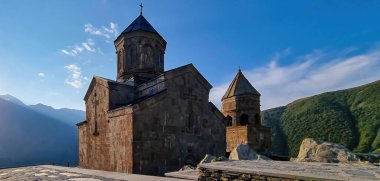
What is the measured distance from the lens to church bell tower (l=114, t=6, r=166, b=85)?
42.7ft

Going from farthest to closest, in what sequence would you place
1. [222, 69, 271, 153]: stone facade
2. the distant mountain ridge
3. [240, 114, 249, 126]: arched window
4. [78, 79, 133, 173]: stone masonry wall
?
the distant mountain ridge → [240, 114, 249, 126]: arched window → [222, 69, 271, 153]: stone facade → [78, 79, 133, 173]: stone masonry wall

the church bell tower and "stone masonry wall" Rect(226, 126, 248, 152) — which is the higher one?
the church bell tower

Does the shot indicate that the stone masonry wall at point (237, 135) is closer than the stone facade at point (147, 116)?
No

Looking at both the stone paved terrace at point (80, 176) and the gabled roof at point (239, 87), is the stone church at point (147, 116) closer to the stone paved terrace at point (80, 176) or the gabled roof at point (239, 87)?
the stone paved terrace at point (80, 176)

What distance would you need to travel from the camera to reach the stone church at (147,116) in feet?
30.0

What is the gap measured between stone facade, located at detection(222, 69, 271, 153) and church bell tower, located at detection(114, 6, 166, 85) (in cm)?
568

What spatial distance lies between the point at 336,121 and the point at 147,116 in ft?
115

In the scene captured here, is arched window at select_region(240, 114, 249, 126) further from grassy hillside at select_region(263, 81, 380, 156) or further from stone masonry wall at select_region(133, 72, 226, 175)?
grassy hillside at select_region(263, 81, 380, 156)

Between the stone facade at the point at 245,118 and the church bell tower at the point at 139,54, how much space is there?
568 cm

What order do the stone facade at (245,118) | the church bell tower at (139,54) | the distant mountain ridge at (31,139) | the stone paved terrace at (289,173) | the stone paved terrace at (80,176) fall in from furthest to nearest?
1. the distant mountain ridge at (31,139)
2. the stone facade at (245,118)
3. the church bell tower at (139,54)
4. the stone paved terrace at (80,176)
5. the stone paved terrace at (289,173)

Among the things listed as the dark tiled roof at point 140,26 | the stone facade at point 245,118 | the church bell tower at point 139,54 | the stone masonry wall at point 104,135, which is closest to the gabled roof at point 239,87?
the stone facade at point 245,118

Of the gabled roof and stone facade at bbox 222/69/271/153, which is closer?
stone facade at bbox 222/69/271/153

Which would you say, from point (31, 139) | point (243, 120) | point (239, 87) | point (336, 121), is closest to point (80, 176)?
point (243, 120)

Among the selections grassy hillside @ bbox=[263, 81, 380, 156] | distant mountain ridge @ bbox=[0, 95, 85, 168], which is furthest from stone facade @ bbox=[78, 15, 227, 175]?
distant mountain ridge @ bbox=[0, 95, 85, 168]
